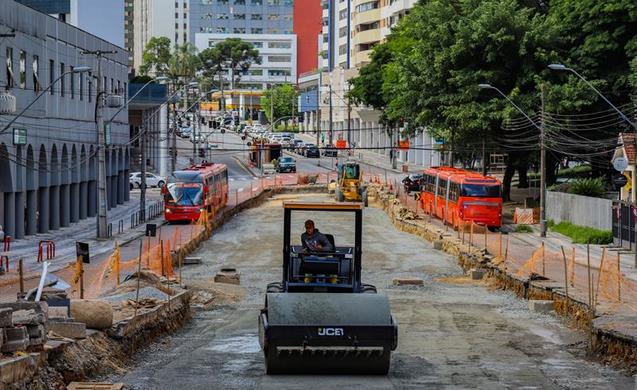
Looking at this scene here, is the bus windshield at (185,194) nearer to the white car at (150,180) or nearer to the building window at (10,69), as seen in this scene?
the building window at (10,69)

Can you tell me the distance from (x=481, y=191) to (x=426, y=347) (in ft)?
130

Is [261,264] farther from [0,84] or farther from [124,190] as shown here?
[124,190]

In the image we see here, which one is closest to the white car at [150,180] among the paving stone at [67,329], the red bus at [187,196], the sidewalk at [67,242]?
the sidewalk at [67,242]

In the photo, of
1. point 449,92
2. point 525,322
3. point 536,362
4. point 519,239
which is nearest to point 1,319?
point 536,362

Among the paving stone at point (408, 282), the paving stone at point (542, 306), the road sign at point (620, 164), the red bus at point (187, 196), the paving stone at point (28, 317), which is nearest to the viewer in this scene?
the paving stone at point (28, 317)

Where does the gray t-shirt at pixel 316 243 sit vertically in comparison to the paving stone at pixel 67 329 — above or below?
above

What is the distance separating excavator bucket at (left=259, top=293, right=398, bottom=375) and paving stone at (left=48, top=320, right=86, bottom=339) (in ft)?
11.1

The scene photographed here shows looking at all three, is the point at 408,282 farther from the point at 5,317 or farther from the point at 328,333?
the point at 5,317

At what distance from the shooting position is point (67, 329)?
22719 mm

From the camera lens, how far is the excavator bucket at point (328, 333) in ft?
71.3

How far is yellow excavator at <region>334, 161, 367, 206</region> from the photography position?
8906 centimetres

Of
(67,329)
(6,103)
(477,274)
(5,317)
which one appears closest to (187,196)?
(6,103)

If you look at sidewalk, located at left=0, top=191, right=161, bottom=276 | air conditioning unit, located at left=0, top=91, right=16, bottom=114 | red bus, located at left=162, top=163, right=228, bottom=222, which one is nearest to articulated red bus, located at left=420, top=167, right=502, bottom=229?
red bus, located at left=162, top=163, right=228, bottom=222

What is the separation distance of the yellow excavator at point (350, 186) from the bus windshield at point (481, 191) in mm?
22204
